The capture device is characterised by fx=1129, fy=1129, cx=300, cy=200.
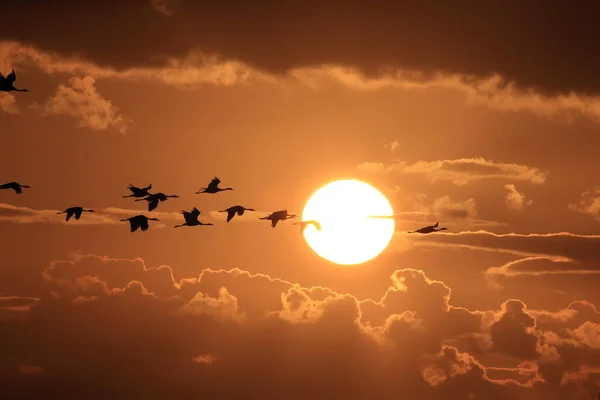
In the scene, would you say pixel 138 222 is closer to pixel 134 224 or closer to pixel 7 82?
pixel 134 224

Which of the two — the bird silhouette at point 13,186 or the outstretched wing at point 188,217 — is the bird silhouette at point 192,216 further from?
the bird silhouette at point 13,186

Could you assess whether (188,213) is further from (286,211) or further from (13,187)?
(13,187)

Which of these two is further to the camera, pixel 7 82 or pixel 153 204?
pixel 153 204

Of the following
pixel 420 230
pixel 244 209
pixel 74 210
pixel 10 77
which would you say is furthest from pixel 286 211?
pixel 10 77

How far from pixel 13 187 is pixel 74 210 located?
266 inches

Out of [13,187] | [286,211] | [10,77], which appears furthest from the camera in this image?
[286,211]

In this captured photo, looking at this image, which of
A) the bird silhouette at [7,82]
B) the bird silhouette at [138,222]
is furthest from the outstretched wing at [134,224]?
the bird silhouette at [7,82]

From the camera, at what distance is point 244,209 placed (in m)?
122

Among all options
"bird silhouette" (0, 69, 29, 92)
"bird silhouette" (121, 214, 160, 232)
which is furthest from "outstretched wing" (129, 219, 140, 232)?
"bird silhouette" (0, 69, 29, 92)

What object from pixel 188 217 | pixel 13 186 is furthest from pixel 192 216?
pixel 13 186

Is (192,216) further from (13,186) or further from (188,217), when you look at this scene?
(13,186)

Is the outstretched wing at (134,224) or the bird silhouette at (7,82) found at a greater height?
the bird silhouette at (7,82)

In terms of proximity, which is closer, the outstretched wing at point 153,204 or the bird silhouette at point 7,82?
the bird silhouette at point 7,82

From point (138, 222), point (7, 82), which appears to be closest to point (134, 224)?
point (138, 222)
